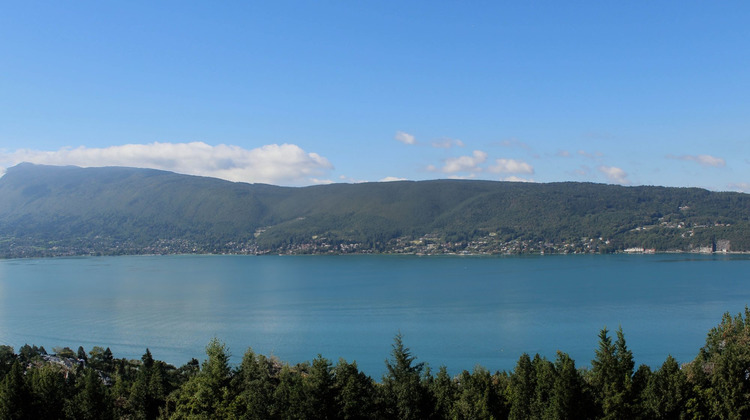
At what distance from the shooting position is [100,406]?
15.5 m

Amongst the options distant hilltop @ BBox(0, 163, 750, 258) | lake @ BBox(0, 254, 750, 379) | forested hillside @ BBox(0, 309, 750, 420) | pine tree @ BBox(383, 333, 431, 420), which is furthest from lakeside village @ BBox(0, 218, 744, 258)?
pine tree @ BBox(383, 333, 431, 420)

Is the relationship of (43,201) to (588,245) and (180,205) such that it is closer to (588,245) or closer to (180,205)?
(180,205)

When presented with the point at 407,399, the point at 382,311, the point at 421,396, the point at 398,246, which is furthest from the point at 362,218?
the point at 407,399

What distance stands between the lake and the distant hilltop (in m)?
41.3

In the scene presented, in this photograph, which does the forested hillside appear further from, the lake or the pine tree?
the lake

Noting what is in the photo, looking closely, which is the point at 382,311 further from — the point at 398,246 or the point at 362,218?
the point at 362,218

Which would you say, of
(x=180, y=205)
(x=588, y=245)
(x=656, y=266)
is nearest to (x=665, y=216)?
(x=588, y=245)

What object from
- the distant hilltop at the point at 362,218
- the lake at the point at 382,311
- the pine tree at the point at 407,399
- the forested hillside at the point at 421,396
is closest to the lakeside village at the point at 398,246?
the distant hilltop at the point at 362,218

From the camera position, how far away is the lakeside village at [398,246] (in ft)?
366

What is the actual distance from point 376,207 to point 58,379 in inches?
5450

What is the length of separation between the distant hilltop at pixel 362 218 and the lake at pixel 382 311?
135 feet

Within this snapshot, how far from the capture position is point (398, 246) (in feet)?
422

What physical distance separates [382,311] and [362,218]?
105m

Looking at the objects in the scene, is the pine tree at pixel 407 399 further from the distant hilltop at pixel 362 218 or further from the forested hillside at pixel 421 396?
the distant hilltop at pixel 362 218
